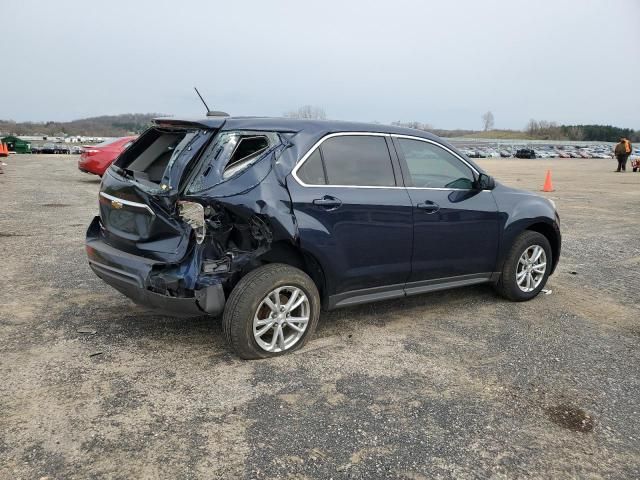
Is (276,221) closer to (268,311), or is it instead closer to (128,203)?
(268,311)

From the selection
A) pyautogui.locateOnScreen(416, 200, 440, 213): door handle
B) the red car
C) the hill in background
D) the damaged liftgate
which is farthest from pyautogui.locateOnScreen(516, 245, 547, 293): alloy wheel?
→ the hill in background

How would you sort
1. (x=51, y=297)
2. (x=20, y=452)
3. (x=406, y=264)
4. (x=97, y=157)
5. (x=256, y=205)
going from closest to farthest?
(x=20, y=452), (x=256, y=205), (x=406, y=264), (x=51, y=297), (x=97, y=157)

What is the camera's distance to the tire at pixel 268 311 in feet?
11.9

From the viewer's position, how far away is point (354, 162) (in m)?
4.19

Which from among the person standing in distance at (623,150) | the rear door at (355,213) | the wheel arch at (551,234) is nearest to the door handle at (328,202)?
the rear door at (355,213)

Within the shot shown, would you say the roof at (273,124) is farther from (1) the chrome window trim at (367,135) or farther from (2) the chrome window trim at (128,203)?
(2) the chrome window trim at (128,203)

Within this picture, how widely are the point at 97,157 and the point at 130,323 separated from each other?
1163 cm

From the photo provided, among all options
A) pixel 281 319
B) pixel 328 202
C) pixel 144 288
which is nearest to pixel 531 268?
pixel 328 202

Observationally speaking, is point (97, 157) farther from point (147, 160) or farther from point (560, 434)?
point (560, 434)

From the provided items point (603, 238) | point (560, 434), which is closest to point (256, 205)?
point (560, 434)

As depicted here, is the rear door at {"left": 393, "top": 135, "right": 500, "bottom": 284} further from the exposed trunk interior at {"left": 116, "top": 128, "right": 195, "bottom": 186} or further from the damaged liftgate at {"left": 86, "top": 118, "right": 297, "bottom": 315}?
the exposed trunk interior at {"left": 116, "top": 128, "right": 195, "bottom": 186}

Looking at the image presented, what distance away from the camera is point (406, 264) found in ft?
14.6

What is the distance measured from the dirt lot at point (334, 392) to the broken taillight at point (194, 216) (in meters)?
0.96

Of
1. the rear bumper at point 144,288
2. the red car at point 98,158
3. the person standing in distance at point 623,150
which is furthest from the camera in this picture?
the person standing in distance at point 623,150
